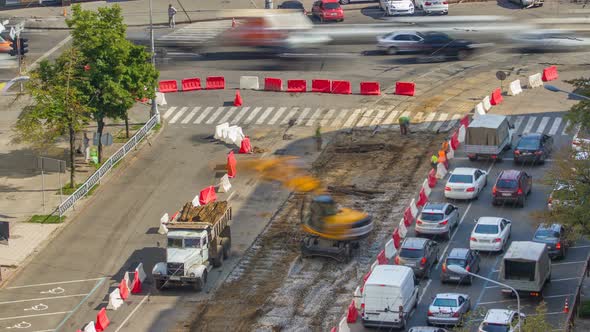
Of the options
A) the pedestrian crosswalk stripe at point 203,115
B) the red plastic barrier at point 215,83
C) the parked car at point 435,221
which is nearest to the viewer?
the parked car at point 435,221

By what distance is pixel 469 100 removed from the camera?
82.5m

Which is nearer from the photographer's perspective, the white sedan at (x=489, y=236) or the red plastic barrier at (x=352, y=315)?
the red plastic barrier at (x=352, y=315)

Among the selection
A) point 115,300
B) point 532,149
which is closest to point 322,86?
point 532,149

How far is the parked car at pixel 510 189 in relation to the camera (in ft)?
206

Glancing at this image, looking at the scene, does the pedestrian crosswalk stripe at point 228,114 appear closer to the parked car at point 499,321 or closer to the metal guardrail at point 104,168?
the metal guardrail at point 104,168

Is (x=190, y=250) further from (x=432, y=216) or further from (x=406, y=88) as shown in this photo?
(x=406, y=88)

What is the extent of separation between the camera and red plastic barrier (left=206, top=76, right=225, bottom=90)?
286 feet

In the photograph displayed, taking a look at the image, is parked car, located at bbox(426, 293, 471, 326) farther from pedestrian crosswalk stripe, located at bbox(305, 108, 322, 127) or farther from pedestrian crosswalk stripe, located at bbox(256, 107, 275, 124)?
pedestrian crosswalk stripe, located at bbox(256, 107, 275, 124)

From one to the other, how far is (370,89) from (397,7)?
1917cm

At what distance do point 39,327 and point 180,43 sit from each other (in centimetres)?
4457

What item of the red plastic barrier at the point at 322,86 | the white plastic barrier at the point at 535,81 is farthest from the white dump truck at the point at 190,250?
the white plastic barrier at the point at 535,81

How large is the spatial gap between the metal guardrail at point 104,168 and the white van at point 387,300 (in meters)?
22.0

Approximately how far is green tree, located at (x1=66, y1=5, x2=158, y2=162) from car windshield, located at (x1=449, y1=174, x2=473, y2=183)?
67.6ft

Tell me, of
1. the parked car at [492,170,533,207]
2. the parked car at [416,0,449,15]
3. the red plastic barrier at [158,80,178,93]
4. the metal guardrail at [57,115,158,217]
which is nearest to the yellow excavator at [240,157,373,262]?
the parked car at [492,170,533,207]
